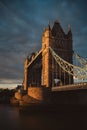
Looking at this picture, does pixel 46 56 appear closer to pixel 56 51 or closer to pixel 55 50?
pixel 55 50

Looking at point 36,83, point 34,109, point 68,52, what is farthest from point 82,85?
point 36,83

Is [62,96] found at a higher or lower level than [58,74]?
lower

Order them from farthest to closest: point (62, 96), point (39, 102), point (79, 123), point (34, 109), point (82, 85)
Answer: point (62, 96) < point (39, 102) < point (34, 109) < point (82, 85) < point (79, 123)

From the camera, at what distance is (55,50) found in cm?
6494

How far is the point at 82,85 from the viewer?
3772 cm

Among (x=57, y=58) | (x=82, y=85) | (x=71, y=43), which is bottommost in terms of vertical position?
→ (x=82, y=85)

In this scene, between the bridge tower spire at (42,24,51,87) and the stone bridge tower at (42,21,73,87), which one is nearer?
the bridge tower spire at (42,24,51,87)

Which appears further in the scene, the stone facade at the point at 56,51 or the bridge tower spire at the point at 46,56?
the stone facade at the point at 56,51

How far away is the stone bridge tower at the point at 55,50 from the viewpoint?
6219cm

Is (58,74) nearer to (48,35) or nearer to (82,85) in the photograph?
(48,35)

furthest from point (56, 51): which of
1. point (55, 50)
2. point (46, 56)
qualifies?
point (46, 56)

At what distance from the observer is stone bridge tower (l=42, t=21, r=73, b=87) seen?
204 feet

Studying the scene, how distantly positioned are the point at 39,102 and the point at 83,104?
1168 centimetres

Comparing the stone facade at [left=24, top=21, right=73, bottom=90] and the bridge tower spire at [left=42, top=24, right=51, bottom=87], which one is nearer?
the bridge tower spire at [left=42, top=24, right=51, bottom=87]
